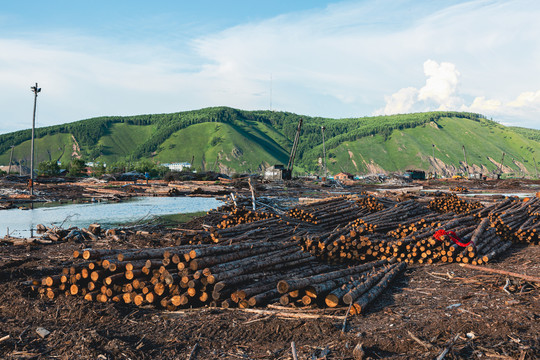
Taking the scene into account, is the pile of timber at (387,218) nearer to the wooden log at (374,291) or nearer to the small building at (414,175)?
the wooden log at (374,291)

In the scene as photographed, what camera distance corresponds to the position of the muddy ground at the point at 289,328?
193 inches

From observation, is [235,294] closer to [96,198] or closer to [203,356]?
[203,356]

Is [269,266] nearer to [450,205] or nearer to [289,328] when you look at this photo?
[289,328]

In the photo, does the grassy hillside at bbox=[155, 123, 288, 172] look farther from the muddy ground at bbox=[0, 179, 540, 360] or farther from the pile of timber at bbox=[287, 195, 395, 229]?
the muddy ground at bbox=[0, 179, 540, 360]

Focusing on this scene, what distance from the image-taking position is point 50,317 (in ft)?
20.3

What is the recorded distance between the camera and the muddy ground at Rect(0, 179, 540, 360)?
4.89 metres

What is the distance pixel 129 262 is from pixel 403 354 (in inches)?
188

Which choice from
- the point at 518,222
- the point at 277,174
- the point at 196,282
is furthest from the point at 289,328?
the point at 277,174

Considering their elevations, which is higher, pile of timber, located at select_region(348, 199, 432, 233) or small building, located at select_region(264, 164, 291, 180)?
small building, located at select_region(264, 164, 291, 180)

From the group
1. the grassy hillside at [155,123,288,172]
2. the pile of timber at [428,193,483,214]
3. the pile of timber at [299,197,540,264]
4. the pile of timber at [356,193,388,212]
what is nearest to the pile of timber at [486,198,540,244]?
the pile of timber at [299,197,540,264]

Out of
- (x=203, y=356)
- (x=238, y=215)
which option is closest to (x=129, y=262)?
(x=203, y=356)

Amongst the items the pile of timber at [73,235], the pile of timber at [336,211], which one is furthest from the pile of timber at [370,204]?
the pile of timber at [73,235]

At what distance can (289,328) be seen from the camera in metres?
5.64

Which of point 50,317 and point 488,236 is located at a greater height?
point 488,236
